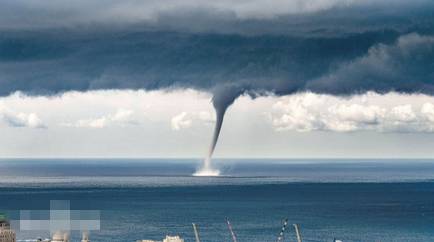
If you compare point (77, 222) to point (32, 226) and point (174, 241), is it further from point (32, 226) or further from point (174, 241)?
point (174, 241)

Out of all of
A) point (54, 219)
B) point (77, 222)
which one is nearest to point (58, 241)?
point (54, 219)

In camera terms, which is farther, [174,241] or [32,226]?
[32,226]

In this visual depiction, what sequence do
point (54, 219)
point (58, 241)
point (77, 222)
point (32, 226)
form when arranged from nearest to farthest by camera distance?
point (58, 241)
point (54, 219)
point (32, 226)
point (77, 222)

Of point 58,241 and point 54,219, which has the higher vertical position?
point 54,219

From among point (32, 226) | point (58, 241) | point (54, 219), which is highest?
point (32, 226)

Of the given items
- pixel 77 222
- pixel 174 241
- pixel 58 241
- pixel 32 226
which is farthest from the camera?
pixel 77 222

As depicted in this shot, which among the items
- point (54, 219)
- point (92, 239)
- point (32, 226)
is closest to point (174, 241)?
point (54, 219)

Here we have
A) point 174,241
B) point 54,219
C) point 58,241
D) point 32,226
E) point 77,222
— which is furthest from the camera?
point 77,222

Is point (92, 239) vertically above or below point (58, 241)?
above

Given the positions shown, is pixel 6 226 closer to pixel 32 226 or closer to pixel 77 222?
pixel 32 226
